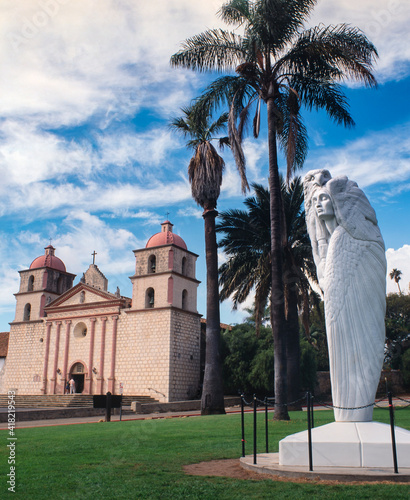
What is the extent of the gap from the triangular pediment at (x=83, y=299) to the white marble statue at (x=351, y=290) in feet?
80.0

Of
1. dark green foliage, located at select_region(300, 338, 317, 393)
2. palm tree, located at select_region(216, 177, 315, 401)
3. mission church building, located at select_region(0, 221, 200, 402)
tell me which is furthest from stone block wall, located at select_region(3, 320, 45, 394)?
palm tree, located at select_region(216, 177, 315, 401)

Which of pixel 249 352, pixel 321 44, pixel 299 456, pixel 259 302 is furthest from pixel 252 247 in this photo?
pixel 299 456

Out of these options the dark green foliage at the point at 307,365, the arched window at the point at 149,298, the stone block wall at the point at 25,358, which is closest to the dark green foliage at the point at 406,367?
the dark green foliage at the point at 307,365

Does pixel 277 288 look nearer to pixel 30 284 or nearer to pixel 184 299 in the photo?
pixel 184 299

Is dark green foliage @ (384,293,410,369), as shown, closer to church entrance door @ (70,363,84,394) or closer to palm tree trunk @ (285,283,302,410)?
palm tree trunk @ (285,283,302,410)

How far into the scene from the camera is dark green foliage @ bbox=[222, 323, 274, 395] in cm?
2659

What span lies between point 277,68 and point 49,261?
2554 centimetres

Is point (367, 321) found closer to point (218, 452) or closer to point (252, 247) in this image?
point (218, 452)

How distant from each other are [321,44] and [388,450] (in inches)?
455

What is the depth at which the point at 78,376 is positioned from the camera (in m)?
31.0

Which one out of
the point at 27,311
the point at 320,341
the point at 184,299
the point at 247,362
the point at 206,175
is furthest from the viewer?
the point at 320,341

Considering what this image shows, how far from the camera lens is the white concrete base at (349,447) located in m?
5.47

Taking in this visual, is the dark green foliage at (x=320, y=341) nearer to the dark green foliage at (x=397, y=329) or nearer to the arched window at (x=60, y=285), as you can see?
the dark green foliage at (x=397, y=329)

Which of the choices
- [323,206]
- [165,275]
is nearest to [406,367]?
[165,275]
